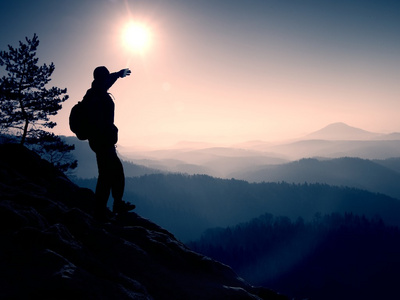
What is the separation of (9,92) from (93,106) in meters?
22.1

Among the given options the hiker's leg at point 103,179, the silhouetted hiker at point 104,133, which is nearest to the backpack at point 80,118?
the silhouetted hiker at point 104,133

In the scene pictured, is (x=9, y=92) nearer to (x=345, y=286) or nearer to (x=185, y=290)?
(x=185, y=290)

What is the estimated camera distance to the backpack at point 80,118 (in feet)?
20.5

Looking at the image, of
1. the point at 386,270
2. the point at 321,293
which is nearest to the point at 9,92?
the point at 321,293

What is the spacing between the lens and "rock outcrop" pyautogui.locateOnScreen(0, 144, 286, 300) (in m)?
2.83

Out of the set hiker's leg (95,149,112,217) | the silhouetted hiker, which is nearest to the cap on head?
the silhouetted hiker

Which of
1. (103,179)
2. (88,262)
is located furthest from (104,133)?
(88,262)

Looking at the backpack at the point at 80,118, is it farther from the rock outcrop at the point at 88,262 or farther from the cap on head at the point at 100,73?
the rock outcrop at the point at 88,262

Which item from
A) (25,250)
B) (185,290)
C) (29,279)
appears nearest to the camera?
(29,279)

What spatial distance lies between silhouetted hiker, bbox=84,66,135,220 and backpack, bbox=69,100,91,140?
0.34 ft

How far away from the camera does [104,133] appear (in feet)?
21.0

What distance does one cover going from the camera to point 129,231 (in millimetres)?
6695

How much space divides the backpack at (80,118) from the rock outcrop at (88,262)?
2.04 m

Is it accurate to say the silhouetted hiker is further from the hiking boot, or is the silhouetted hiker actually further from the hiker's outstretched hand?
the hiking boot
